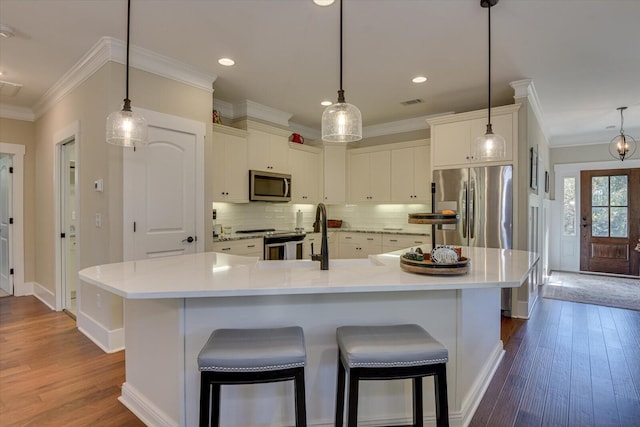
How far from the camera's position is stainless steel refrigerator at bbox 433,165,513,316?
394 centimetres

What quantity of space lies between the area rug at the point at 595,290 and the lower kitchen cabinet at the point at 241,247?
4086 millimetres

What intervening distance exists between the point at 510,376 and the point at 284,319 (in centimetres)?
188

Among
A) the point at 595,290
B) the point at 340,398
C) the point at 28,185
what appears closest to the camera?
the point at 340,398

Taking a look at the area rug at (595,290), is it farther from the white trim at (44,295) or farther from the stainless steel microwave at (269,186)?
the white trim at (44,295)

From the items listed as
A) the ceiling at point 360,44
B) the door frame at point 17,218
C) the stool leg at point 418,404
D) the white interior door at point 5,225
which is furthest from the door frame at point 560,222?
the white interior door at point 5,225

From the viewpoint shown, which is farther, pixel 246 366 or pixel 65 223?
pixel 65 223

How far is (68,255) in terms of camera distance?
4.07 m

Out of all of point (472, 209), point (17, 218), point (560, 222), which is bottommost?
point (560, 222)

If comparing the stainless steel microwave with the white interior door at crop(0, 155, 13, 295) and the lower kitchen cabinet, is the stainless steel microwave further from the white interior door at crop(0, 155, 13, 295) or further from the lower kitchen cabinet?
the white interior door at crop(0, 155, 13, 295)

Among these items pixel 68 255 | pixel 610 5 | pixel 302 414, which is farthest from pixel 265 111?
pixel 302 414

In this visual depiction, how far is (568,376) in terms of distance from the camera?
253cm

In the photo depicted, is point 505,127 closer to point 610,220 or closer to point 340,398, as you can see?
point 340,398

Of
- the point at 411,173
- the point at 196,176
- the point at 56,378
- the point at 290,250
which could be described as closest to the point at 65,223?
the point at 196,176

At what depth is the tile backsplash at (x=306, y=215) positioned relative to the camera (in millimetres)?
4840
